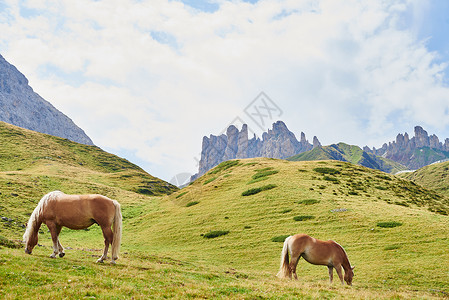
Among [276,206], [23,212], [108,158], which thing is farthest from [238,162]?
[108,158]

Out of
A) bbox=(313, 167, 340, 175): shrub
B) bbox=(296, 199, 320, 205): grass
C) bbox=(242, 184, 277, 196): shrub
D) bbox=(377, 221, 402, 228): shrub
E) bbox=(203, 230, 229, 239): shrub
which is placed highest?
bbox=(313, 167, 340, 175): shrub

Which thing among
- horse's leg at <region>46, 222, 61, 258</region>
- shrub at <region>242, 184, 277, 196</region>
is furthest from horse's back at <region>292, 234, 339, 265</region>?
shrub at <region>242, 184, 277, 196</region>

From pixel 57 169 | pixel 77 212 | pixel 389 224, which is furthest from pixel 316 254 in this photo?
pixel 57 169

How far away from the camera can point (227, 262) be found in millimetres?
29750

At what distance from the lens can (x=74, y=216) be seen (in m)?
16.3

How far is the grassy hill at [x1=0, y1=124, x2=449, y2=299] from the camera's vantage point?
12586 millimetres

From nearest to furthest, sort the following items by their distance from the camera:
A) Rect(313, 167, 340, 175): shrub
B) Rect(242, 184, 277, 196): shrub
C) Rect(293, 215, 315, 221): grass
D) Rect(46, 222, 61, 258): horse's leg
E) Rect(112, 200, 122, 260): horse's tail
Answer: Rect(46, 222, 61, 258): horse's leg
Rect(112, 200, 122, 260): horse's tail
Rect(293, 215, 315, 221): grass
Rect(242, 184, 277, 196): shrub
Rect(313, 167, 340, 175): shrub

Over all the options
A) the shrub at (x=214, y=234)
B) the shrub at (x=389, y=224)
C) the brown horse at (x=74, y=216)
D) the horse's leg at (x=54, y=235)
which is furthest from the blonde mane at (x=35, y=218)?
the shrub at (x=389, y=224)

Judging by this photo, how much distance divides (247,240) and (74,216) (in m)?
23.6

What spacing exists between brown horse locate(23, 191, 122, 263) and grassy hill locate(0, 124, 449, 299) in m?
1.29

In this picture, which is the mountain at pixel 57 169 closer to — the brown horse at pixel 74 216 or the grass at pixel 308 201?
the brown horse at pixel 74 216

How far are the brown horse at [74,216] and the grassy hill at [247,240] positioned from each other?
1.29m

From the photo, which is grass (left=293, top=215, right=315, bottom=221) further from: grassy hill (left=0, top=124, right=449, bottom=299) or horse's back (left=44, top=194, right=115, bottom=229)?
horse's back (left=44, top=194, right=115, bottom=229)

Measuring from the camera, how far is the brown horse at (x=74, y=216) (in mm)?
16312
